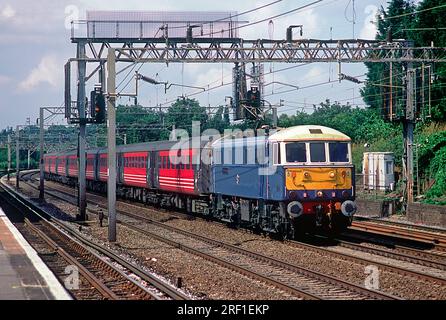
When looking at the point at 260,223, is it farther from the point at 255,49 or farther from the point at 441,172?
the point at 441,172

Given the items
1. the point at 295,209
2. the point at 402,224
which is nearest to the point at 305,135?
the point at 295,209

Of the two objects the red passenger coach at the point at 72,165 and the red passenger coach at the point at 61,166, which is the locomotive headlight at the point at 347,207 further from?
the red passenger coach at the point at 61,166

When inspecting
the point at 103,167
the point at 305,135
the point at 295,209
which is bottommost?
the point at 295,209

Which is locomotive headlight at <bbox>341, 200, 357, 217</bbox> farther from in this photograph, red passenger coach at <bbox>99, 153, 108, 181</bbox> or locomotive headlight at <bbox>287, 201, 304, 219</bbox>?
red passenger coach at <bbox>99, 153, 108, 181</bbox>

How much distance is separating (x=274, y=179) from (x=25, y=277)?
935 cm

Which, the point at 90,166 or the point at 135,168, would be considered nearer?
the point at 135,168

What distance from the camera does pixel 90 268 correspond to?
1750cm

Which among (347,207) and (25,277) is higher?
(347,207)

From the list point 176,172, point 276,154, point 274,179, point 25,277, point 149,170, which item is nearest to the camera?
point 25,277

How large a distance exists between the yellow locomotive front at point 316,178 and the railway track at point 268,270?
2.37m

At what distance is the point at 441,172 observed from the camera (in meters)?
34.2

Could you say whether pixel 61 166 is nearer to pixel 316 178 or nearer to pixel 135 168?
pixel 135 168

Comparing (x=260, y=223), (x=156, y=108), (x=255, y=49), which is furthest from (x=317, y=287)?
(x=156, y=108)

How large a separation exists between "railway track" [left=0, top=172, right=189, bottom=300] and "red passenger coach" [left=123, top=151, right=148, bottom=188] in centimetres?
1300
